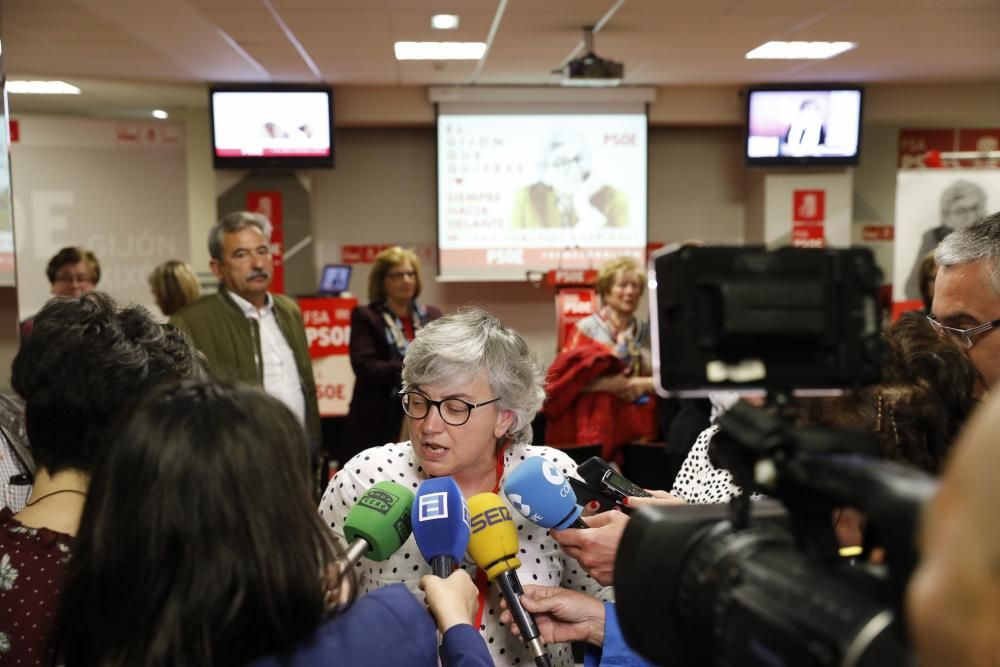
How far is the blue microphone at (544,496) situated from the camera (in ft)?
5.37

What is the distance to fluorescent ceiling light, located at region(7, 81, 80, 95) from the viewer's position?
6668 mm

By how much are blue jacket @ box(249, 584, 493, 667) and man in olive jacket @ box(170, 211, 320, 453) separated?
2.57m

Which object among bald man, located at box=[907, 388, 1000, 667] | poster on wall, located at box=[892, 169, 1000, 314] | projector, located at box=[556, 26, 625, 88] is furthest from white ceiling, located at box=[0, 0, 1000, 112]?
bald man, located at box=[907, 388, 1000, 667]

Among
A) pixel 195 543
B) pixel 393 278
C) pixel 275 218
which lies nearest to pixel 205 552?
pixel 195 543

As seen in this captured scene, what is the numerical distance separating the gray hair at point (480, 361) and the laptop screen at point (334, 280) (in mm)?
5363

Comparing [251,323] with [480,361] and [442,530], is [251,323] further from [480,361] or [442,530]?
[442,530]

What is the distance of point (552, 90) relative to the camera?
736cm

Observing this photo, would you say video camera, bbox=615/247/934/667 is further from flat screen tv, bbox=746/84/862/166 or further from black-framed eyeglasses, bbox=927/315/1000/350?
flat screen tv, bbox=746/84/862/166

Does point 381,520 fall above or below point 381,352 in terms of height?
above

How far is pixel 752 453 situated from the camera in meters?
0.79

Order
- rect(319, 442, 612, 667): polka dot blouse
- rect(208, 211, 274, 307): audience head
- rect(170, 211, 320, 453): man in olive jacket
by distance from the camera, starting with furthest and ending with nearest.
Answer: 1. rect(208, 211, 274, 307): audience head
2. rect(170, 211, 320, 453): man in olive jacket
3. rect(319, 442, 612, 667): polka dot blouse

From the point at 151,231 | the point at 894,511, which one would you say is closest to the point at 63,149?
the point at 151,231

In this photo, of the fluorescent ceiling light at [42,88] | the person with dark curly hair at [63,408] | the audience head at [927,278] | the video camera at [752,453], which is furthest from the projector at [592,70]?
the video camera at [752,453]

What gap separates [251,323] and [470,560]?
223cm
